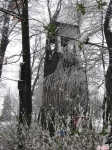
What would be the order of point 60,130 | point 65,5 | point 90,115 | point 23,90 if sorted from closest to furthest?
point 90,115 → point 60,130 → point 23,90 → point 65,5

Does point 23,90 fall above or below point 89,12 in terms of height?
below

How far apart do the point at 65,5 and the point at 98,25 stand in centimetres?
219

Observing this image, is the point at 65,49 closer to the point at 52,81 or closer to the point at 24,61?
the point at 52,81

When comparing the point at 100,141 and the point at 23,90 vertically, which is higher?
the point at 23,90

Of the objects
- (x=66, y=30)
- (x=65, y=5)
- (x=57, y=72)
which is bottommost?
(x=57, y=72)

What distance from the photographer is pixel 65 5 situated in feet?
35.4

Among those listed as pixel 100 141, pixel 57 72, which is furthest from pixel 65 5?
pixel 100 141

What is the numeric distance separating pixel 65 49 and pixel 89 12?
2.61 metres

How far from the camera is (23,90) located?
18.5 ft

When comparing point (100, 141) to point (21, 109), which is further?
point (21, 109)

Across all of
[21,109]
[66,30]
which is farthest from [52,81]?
[21,109]

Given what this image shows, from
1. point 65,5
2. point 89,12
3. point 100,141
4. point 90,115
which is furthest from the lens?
point 65,5

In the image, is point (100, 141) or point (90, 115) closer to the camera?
point (100, 141)

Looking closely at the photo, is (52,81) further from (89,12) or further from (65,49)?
(89,12)
